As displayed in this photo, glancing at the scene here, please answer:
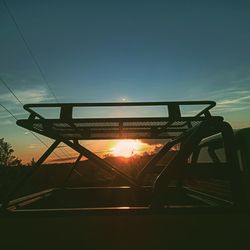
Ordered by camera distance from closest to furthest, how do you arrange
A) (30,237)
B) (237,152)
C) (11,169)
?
1. (30,237)
2. (237,152)
3. (11,169)

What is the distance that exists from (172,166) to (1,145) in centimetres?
6048

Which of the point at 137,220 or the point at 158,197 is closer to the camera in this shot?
the point at 137,220

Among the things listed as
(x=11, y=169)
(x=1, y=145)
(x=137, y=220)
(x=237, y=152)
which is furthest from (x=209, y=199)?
(x=1, y=145)

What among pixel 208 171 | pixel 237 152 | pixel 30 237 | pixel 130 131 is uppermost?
pixel 130 131

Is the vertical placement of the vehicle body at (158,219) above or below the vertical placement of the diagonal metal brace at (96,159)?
below

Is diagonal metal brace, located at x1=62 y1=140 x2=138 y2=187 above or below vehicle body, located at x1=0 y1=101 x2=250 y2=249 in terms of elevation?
above

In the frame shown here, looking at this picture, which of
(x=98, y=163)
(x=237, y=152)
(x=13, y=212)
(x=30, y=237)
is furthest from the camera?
(x=98, y=163)

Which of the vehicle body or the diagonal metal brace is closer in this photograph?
the vehicle body

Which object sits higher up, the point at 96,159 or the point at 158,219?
the point at 96,159

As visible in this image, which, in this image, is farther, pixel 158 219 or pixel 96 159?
pixel 96 159

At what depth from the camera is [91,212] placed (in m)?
2.05

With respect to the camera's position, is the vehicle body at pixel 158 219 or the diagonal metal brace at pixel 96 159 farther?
the diagonal metal brace at pixel 96 159

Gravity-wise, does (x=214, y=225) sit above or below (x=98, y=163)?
below

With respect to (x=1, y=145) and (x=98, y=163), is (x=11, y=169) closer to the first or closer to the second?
(x=1, y=145)
